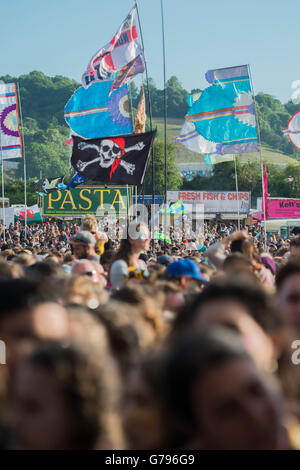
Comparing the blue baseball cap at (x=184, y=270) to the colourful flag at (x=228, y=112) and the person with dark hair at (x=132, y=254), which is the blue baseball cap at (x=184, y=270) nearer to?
the person with dark hair at (x=132, y=254)

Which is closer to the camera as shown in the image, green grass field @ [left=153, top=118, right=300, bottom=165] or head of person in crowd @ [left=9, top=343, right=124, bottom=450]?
head of person in crowd @ [left=9, top=343, right=124, bottom=450]

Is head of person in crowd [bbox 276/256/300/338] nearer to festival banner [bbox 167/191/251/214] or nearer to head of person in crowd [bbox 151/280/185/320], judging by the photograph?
head of person in crowd [bbox 151/280/185/320]

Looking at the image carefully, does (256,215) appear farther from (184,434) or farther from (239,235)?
(184,434)

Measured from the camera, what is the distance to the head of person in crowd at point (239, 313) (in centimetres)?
229

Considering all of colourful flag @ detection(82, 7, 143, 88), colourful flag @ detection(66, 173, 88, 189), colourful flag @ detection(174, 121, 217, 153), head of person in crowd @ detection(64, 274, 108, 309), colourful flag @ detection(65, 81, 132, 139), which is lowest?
head of person in crowd @ detection(64, 274, 108, 309)

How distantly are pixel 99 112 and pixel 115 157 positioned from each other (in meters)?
5.35

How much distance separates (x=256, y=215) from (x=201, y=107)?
18540 millimetres

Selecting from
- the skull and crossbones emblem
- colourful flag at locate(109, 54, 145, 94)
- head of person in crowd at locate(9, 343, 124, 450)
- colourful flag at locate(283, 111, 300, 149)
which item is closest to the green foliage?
colourful flag at locate(283, 111, 300, 149)

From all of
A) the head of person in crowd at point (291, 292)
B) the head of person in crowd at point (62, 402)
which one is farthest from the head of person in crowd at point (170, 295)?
the head of person in crowd at point (62, 402)

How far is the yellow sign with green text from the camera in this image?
29.2 meters

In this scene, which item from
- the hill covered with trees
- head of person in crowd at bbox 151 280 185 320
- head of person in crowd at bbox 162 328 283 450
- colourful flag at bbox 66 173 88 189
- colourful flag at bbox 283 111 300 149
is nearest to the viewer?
head of person in crowd at bbox 162 328 283 450

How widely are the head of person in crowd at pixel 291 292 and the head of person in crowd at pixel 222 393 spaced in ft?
5.00

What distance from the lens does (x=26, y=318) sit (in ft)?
8.64

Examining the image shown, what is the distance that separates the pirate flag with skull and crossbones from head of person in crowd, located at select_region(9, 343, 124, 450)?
31.4 ft
